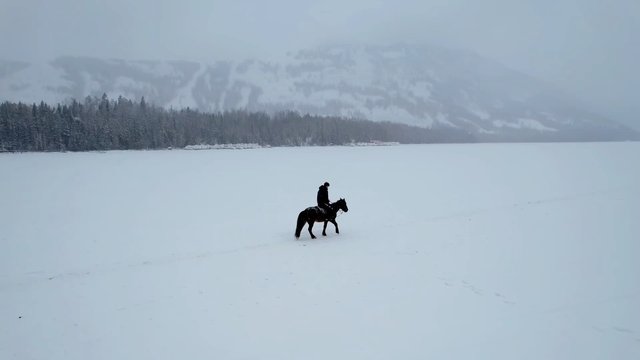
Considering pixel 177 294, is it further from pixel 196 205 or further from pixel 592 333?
pixel 196 205

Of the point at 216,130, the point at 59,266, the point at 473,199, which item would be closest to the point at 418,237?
the point at 473,199

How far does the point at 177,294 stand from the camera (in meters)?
12.1

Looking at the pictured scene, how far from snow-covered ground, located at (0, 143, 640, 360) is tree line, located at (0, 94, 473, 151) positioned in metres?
95.8

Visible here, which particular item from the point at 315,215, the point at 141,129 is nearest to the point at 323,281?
the point at 315,215

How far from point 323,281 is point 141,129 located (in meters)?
123

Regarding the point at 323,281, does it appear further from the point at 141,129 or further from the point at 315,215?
the point at 141,129

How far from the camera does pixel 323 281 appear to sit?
511 inches

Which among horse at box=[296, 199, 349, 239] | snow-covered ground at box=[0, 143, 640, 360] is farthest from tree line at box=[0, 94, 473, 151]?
horse at box=[296, 199, 349, 239]

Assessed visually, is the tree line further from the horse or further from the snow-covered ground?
the horse

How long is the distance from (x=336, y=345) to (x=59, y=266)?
38.5 feet

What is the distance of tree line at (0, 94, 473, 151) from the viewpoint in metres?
104

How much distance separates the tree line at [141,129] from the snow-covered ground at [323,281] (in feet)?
314

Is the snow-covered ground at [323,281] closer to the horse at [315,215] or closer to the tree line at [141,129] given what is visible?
the horse at [315,215]

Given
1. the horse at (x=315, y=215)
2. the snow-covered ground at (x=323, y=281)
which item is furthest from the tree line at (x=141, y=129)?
the horse at (x=315, y=215)
